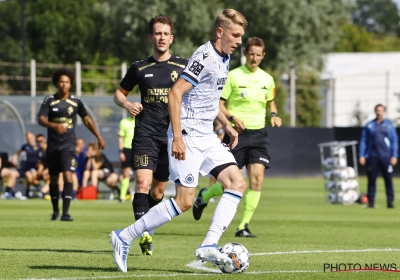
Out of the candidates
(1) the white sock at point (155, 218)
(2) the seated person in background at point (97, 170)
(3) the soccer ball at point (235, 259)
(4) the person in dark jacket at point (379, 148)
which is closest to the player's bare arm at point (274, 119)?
(1) the white sock at point (155, 218)

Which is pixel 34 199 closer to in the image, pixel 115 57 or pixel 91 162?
pixel 91 162

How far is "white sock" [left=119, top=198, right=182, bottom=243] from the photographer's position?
8.28 m

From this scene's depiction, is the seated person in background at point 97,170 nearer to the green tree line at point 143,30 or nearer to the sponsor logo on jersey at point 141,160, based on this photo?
the sponsor logo on jersey at point 141,160

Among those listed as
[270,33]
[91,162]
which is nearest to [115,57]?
[270,33]

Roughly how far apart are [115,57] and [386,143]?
115ft

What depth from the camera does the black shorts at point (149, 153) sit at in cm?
997

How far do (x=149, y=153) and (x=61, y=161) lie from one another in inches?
204

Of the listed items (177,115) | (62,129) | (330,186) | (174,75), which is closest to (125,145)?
(330,186)

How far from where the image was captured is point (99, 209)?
1917 cm

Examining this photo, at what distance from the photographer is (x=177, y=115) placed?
806cm

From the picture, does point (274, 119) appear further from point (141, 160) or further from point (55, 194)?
point (55, 194)

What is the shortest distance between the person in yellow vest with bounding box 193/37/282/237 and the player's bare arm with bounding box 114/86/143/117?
2156 mm

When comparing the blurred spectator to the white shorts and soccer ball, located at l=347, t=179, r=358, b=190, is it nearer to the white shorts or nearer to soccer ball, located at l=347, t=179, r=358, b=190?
soccer ball, located at l=347, t=179, r=358, b=190

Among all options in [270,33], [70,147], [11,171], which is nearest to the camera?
[70,147]
